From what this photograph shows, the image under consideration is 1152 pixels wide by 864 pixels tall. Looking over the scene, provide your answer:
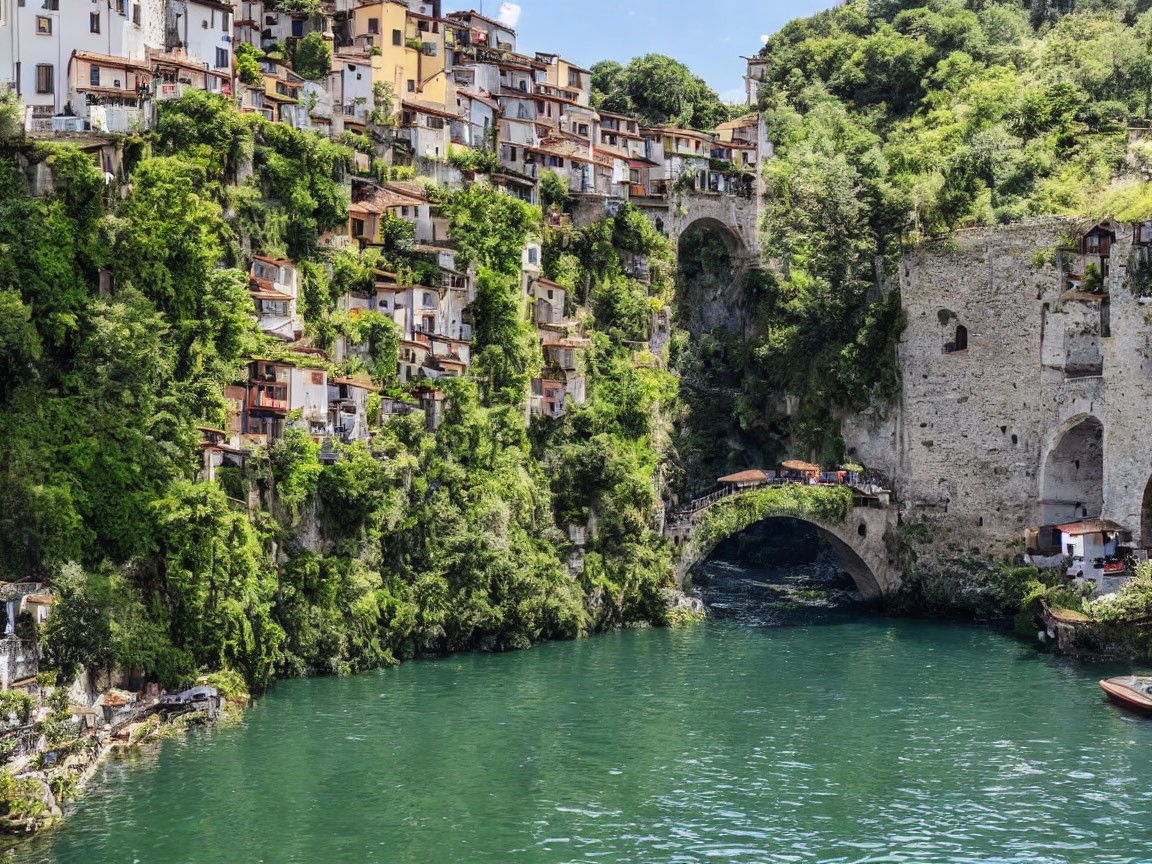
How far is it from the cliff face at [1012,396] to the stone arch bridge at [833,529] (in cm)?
140

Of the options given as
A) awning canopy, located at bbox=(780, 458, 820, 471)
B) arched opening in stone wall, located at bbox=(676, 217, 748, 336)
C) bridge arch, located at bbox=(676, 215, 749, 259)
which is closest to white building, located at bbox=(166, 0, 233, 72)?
bridge arch, located at bbox=(676, 215, 749, 259)

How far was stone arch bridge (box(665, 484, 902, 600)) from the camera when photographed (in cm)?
6919

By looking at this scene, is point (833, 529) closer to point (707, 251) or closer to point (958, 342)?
point (958, 342)

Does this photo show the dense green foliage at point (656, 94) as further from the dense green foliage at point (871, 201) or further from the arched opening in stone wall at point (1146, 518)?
the arched opening in stone wall at point (1146, 518)

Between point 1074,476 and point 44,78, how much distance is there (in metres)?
41.5

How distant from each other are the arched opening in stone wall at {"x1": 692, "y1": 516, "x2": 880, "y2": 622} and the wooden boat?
18803 millimetres

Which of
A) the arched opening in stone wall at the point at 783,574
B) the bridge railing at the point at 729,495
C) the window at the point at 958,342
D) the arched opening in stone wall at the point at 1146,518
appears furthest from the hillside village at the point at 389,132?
the arched opening in stone wall at the point at 1146,518

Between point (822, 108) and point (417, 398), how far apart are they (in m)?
37.2

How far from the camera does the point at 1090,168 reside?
7306cm

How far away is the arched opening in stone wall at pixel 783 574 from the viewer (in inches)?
2844

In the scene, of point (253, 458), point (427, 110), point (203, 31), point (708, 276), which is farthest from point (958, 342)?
point (203, 31)

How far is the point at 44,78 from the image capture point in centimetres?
6094

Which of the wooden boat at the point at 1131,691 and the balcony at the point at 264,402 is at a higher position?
the balcony at the point at 264,402

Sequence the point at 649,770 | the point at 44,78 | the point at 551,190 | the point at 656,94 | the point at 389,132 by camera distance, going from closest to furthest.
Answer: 1. the point at 649,770
2. the point at 44,78
3. the point at 389,132
4. the point at 551,190
5. the point at 656,94
